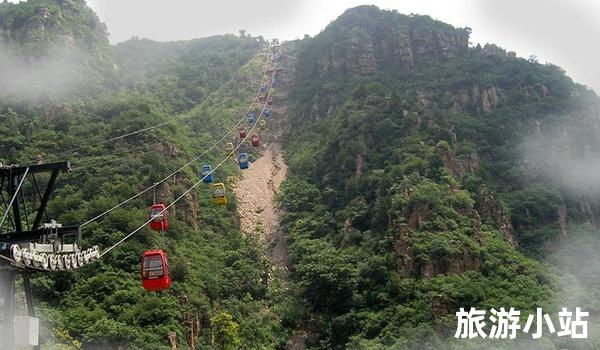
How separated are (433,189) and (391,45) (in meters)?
35.2

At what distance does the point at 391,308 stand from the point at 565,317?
7094 mm

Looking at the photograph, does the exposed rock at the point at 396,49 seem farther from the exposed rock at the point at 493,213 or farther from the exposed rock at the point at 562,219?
the exposed rock at the point at 493,213

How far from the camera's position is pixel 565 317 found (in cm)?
2631

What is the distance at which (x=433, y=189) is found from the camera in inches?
1366

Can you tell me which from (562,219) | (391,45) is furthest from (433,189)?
(391,45)

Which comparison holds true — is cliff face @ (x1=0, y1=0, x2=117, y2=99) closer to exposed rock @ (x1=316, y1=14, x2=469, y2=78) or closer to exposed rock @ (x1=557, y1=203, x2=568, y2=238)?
exposed rock @ (x1=316, y1=14, x2=469, y2=78)

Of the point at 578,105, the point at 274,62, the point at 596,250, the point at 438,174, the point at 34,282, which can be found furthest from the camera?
the point at 274,62

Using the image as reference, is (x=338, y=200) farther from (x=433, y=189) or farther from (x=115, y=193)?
(x=115, y=193)

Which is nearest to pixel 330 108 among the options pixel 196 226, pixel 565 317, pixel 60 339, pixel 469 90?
pixel 469 90

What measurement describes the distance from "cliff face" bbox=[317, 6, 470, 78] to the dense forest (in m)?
0.76

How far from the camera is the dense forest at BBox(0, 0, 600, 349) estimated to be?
87.1 feet

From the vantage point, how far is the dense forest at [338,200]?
87.1ft

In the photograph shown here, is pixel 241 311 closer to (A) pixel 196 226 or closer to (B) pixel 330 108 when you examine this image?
(A) pixel 196 226

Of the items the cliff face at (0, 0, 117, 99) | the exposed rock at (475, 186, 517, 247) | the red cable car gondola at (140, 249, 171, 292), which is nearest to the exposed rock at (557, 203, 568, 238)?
the exposed rock at (475, 186, 517, 247)
